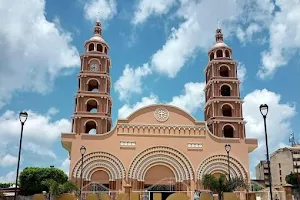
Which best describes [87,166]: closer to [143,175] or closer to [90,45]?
[143,175]

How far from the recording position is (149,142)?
39438mm

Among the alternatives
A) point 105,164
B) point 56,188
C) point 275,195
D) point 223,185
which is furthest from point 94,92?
point 275,195

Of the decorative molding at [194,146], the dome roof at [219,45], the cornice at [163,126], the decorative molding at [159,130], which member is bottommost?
the decorative molding at [194,146]

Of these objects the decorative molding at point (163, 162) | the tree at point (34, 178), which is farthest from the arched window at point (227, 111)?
the tree at point (34, 178)

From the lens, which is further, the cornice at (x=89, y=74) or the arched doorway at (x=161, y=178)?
the cornice at (x=89, y=74)

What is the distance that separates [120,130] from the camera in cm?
3962

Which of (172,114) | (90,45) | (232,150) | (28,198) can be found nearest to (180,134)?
(172,114)

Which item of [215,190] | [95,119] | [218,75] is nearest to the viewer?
[215,190]

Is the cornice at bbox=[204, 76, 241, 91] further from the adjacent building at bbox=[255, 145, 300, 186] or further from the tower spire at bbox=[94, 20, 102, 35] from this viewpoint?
the adjacent building at bbox=[255, 145, 300, 186]

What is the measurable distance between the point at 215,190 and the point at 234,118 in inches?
555

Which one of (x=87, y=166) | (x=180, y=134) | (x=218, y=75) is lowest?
(x=87, y=166)

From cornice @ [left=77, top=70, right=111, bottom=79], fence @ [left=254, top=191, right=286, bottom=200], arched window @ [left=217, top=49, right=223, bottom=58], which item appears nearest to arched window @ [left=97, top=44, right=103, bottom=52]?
cornice @ [left=77, top=70, right=111, bottom=79]

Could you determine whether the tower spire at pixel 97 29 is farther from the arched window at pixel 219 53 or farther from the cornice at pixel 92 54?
the arched window at pixel 219 53

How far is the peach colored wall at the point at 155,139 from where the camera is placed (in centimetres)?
3869
